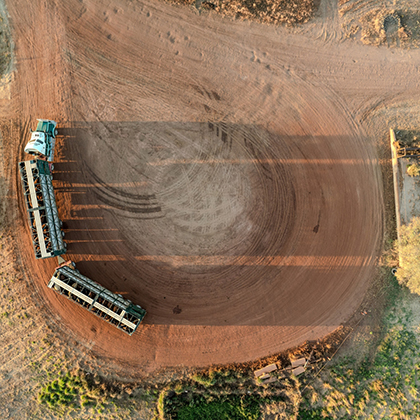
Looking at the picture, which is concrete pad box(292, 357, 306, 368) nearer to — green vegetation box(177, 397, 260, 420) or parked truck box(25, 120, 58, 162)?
green vegetation box(177, 397, 260, 420)

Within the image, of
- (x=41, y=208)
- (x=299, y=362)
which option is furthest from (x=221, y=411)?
(x=41, y=208)

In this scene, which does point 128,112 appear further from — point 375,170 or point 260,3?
point 375,170

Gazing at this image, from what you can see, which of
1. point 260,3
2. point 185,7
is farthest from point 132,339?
point 260,3

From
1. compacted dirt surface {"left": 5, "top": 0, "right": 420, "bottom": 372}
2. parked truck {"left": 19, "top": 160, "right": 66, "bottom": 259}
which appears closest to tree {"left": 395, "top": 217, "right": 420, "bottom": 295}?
compacted dirt surface {"left": 5, "top": 0, "right": 420, "bottom": 372}

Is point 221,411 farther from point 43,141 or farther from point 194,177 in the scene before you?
point 43,141

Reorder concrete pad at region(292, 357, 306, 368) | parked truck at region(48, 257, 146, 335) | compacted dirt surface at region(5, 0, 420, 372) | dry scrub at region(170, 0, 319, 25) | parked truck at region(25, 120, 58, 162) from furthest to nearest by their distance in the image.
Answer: dry scrub at region(170, 0, 319, 25), compacted dirt surface at region(5, 0, 420, 372), concrete pad at region(292, 357, 306, 368), parked truck at region(25, 120, 58, 162), parked truck at region(48, 257, 146, 335)

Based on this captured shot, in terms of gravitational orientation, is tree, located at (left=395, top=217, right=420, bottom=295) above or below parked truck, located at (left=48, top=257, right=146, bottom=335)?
above

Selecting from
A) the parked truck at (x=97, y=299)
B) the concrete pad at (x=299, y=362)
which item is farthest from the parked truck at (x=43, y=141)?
the concrete pad at (x=299, y=362)

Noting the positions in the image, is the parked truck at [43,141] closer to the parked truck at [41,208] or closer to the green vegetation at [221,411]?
the parked truck at [41,208]
